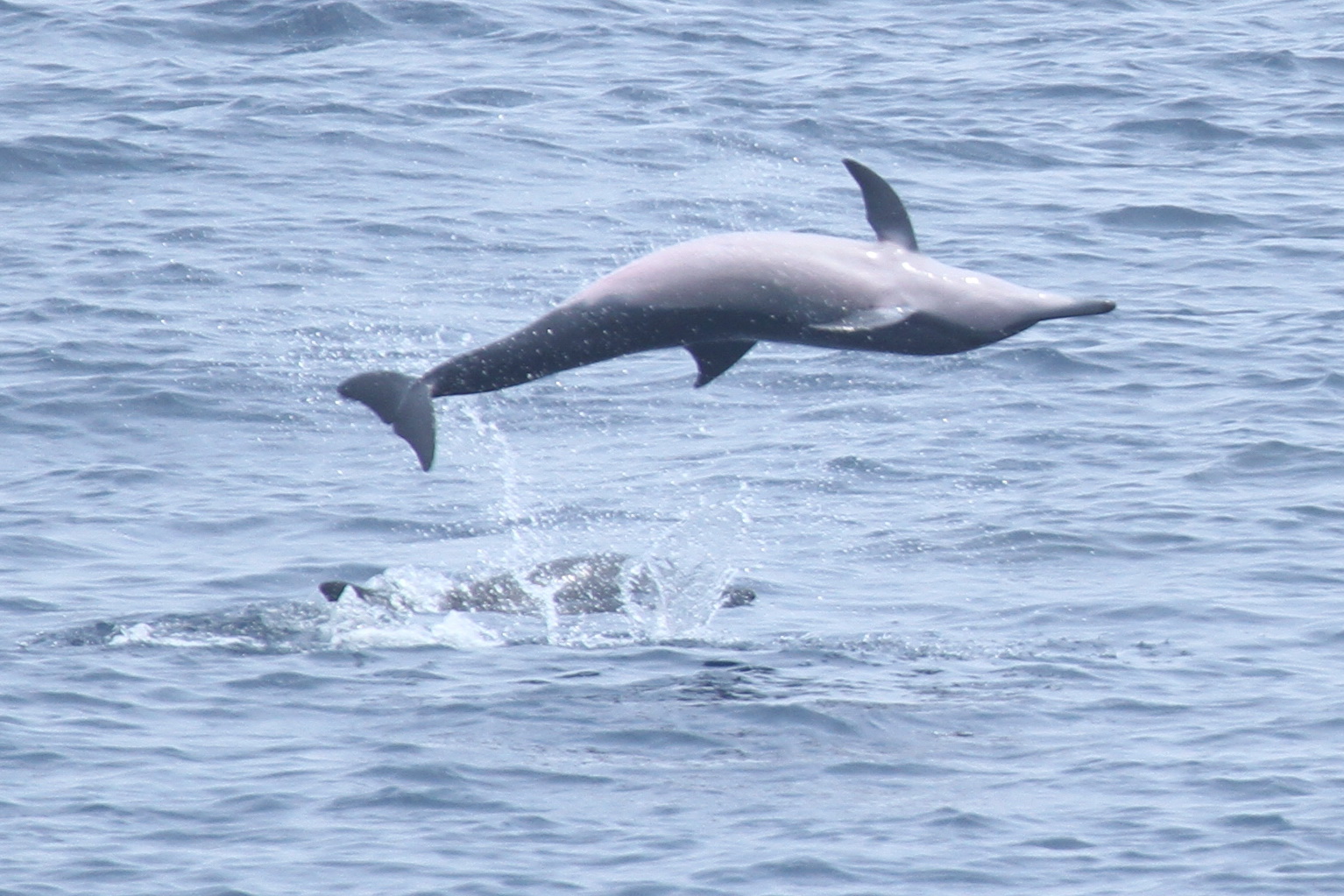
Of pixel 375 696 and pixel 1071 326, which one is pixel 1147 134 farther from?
pixel 375 696

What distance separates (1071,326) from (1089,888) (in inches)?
462

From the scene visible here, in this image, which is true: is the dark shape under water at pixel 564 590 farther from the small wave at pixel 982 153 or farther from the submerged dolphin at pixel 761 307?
the small wave at pixel 982 153

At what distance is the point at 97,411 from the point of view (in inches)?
747

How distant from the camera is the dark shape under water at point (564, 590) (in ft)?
50.5

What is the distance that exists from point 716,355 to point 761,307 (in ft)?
2.23

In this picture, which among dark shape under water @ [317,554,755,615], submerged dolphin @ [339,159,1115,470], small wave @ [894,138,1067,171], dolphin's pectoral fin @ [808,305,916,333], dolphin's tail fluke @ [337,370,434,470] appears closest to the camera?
dolphin's tail fluke @ [337,370,434,470]

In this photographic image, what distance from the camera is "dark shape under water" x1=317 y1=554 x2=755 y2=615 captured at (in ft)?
50.5

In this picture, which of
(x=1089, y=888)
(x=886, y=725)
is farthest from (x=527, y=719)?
(x=1089, y=888)

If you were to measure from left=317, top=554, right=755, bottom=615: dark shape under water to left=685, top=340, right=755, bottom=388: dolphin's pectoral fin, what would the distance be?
12.3 ft

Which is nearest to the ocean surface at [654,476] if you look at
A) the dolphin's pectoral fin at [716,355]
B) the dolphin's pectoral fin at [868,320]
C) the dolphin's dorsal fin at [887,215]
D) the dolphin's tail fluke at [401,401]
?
the dolphin's tail fluke at [401,401]

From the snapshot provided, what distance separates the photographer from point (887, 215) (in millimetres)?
11516

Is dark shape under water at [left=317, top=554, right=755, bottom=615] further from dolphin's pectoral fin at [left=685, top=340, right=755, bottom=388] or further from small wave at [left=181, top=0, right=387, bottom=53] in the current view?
small wave at [left=181, top=0, right=387, bottom=53]

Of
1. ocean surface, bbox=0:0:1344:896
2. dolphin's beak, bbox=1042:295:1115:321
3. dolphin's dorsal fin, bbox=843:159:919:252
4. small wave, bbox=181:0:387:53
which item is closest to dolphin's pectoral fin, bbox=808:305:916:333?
dolphin's dorsal fin, bbox=843:159:919:252

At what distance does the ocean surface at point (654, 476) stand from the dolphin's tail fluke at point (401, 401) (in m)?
1.86
